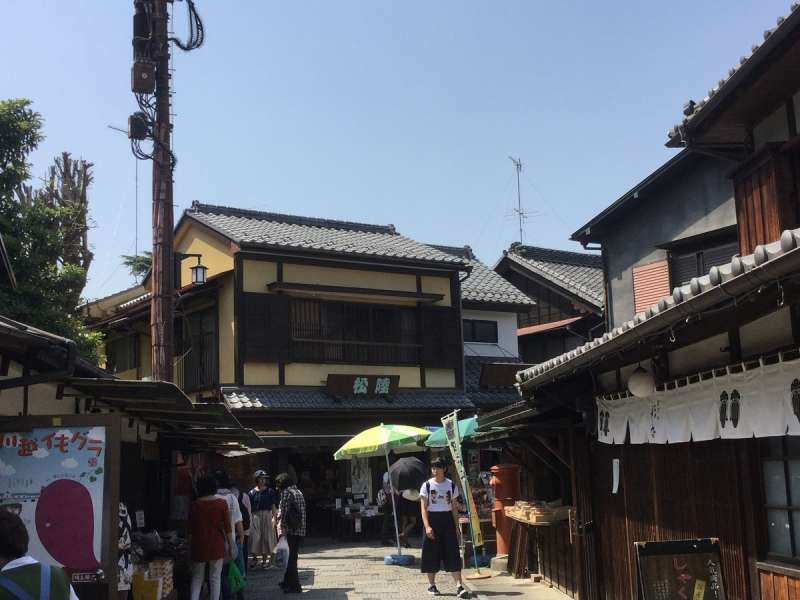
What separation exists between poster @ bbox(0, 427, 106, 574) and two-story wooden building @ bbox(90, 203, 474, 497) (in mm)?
13722

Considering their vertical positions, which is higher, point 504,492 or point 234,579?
point 504,492

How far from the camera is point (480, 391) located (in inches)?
1020

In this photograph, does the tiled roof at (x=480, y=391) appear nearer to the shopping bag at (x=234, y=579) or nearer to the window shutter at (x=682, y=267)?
the window shutter at (x=682, y=267)

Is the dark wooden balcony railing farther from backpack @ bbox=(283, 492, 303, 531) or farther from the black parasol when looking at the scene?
backpack @ bbox=(283, 492, 303, 531)

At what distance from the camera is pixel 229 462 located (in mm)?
22875

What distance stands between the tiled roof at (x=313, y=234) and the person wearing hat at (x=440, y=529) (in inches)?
440

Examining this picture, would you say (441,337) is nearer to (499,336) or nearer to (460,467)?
(499,336)

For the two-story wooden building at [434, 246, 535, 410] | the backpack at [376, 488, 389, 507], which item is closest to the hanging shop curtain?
the backpack at [376, 488, 389, 507]

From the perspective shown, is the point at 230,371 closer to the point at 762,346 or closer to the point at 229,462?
the point at 229,462

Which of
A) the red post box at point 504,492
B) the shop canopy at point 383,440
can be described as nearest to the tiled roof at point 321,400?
the shop canopy at point 383,440

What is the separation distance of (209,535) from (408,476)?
722 centimetres

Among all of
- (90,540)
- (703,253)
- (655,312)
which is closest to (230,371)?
(703,253)

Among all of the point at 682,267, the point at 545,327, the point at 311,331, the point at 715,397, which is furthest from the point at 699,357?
the point at 545,327

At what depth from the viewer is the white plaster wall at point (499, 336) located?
27.4m
